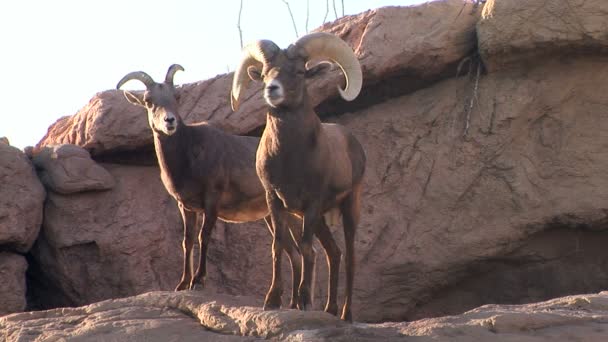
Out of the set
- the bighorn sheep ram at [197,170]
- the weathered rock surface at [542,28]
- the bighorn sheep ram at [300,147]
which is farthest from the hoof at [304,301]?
the weathered rock surface at [542,28]

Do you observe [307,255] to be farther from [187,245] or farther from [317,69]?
[187,245]

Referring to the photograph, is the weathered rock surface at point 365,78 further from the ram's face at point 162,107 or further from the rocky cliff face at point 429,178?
the ram's face at point 162,107

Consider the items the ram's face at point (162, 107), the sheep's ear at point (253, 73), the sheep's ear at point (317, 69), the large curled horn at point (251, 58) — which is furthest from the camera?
the ram's face at point (162, 107)

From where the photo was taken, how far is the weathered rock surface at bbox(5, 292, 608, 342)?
Result: 726 cm

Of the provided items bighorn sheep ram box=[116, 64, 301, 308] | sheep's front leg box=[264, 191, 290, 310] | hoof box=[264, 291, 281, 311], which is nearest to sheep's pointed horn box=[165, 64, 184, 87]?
bighorn sheep ram box=[116, 64, 301, 308]

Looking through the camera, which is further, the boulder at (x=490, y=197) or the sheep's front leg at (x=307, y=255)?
the boulder at (x=490, y=197)

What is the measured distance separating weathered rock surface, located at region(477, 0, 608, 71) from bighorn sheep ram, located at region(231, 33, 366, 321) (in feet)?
11.4

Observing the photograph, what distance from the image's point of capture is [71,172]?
13039 mm

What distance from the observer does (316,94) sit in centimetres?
1286

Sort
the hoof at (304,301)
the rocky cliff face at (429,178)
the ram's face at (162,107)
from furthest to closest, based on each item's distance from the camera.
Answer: the rocky cliff face at (429,178), the ram's face at (162,107), the hoof at (304,301)

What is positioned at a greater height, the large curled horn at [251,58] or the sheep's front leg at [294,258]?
the large curled horn at [251,58]

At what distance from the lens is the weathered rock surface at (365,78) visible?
499 inches

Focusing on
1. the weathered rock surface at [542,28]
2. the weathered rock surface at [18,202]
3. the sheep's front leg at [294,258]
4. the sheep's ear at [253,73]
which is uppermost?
the weathered rock surface at [542,28]

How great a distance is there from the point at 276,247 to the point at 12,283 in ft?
16.6
